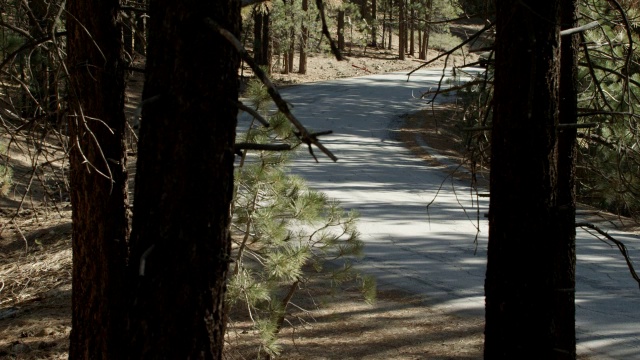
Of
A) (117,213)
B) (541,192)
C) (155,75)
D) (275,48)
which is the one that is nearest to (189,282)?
(155,75)

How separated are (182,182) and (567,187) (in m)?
2.97

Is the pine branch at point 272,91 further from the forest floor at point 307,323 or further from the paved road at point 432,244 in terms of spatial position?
the forest floor at point 307,323

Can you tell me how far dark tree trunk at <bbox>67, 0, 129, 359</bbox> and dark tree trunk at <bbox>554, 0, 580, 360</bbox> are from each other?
8.56 ft

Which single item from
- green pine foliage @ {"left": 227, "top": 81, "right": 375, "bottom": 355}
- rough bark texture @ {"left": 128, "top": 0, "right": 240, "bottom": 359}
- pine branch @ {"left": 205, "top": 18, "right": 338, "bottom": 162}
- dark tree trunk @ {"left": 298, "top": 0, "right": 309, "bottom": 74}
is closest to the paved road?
green pine foliage @ {"left": 227, "top": 81, "right": 375, "bottom": 355}

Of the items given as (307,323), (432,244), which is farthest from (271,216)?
(432,244)

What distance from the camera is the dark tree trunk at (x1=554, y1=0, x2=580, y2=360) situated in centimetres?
461

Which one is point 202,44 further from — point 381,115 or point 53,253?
point 381,115

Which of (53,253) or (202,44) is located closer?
(202,44)

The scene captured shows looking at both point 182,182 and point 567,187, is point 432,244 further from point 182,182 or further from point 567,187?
point 182,182

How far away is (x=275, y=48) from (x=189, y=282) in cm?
2983

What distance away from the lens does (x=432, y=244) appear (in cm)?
1006

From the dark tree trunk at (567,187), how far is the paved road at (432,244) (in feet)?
2.71

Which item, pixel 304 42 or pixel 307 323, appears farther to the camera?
pixel 304 42

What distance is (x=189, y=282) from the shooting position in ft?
9.70
